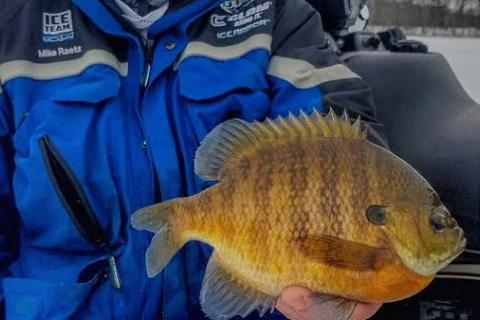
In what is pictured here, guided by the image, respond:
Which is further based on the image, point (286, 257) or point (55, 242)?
point (55, 242)

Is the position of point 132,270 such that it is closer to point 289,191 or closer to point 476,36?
point 289,191

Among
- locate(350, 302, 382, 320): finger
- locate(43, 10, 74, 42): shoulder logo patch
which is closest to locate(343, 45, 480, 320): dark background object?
locate(350, 302, 382, 320): finger

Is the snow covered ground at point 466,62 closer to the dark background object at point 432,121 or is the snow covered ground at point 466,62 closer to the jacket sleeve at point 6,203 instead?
the dark background object at point 432,121

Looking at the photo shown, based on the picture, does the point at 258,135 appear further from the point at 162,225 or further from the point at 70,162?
the point at 70,162

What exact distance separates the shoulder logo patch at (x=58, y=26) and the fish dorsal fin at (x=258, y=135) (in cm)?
51

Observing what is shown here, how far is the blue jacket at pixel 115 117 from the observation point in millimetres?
1573

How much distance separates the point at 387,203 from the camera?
1213 mm

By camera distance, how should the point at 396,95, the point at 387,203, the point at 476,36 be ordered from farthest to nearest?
the point at 476,36
the point at 396,95
the point at 387,203

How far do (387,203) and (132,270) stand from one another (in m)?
0.60

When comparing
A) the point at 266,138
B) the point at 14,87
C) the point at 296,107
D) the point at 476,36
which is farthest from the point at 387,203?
the point at 476,36

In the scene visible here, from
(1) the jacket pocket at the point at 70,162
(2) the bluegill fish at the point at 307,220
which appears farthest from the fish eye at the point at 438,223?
(1) the jacket pocket at the point at 70,162

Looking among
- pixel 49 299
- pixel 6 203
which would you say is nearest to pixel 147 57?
pixel 6 203

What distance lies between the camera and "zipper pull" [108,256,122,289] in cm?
158

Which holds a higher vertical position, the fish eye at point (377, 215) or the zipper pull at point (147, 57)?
the zipper pull at point (147, 57)
